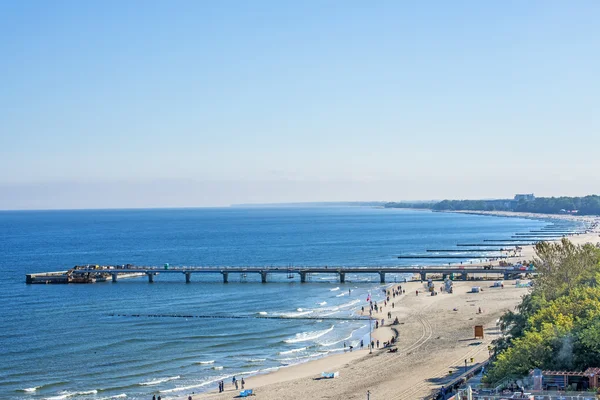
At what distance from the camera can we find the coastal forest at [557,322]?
30.0m

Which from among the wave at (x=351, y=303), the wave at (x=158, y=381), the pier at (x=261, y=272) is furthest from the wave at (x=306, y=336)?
the pier at (x=261, y=272)

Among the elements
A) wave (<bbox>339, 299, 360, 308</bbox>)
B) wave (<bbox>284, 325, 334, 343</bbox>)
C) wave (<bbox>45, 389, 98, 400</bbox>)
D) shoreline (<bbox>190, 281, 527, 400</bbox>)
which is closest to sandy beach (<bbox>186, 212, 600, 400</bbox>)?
shoreline (<bbox>190, 281, 527, 400</bbox>)

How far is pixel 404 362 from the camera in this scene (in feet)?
158

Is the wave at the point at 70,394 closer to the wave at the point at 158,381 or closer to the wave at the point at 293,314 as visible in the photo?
the wave at the point at 158,381

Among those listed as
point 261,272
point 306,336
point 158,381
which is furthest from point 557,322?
point 261,272

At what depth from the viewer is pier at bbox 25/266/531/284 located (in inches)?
3656

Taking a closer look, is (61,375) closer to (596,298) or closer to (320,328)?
(320,328)

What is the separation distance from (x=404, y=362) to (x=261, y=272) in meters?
49.2

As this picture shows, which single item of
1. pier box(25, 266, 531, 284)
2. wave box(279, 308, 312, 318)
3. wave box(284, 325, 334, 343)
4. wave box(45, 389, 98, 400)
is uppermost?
pier box(25, 266, 531, 284)

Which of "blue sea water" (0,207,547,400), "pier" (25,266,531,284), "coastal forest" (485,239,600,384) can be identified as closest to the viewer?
"coastal forest" (485,239,600,384)

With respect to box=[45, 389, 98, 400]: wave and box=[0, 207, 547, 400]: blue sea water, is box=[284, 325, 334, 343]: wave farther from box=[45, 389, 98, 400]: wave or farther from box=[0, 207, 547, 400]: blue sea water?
box=[45, 389, 98, 400]: wave

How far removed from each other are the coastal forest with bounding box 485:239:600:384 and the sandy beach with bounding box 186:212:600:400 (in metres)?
5.67

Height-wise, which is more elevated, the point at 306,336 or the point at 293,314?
the point at 293,314

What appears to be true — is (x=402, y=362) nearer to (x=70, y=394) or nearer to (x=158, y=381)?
(x=158, y=381)
